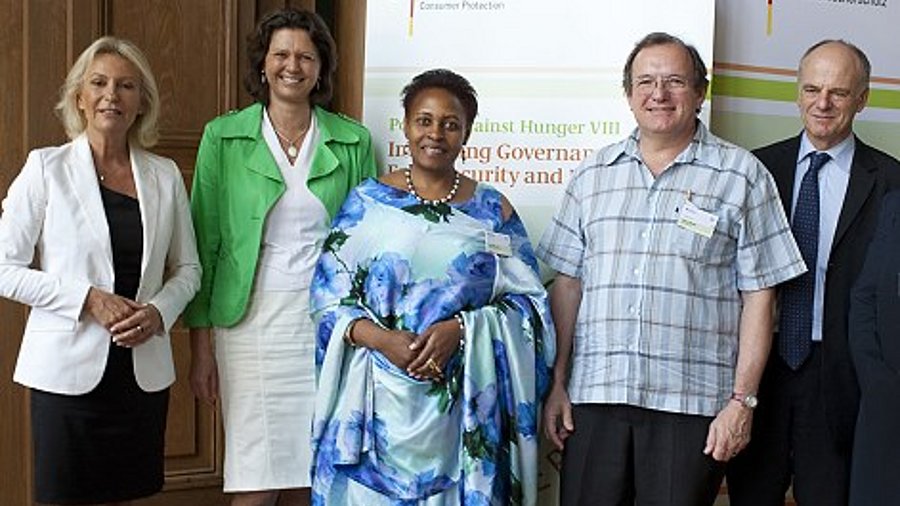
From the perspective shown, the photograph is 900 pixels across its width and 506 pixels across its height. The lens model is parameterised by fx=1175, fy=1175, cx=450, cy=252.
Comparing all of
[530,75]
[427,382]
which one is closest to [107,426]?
[427,382]

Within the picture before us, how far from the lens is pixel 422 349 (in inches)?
107

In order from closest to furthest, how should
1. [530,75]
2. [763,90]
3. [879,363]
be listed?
[879,363]
[530,75]
[763,90]

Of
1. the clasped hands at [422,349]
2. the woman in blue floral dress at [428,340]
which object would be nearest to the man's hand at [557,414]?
the woman in blue floral dress at [428,340]

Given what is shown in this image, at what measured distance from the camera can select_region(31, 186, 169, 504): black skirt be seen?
269cm

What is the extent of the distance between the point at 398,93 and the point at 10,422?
61.4 inches

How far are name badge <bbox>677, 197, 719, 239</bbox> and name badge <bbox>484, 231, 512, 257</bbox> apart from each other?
0.43 meters

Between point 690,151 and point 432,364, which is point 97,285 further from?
point 690,151

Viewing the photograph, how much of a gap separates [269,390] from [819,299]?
1411mm

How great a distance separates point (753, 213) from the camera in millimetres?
2705

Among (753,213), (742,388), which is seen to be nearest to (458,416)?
(742,388)

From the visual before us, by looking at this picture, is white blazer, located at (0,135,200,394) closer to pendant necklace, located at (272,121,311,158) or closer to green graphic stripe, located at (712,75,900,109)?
pendant necklace, located at (272,121,311,158)

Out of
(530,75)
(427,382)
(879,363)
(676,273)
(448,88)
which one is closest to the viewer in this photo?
(879,363)

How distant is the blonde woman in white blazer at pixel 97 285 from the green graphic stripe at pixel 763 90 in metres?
1.72

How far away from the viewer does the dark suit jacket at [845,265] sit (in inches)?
110
